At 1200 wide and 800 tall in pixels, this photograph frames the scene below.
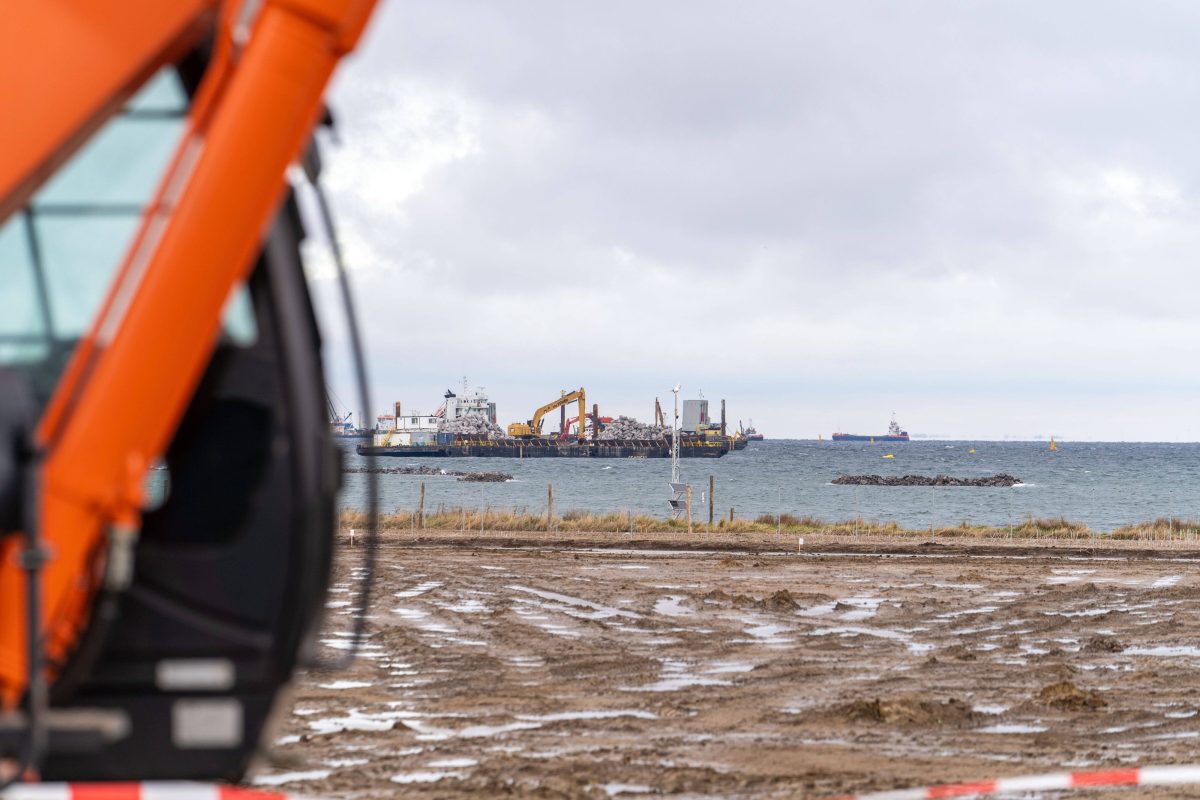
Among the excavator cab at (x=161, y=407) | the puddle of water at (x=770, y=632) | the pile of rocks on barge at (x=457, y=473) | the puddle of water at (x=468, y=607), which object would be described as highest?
the excavator cab at (x=161, y=407)

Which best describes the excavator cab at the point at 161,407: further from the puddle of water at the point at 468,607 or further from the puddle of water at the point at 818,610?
the puddle of water at the point at 818,610

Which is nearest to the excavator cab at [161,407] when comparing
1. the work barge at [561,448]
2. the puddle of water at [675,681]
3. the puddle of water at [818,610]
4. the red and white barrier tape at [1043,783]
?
the red and white barrier tape at [1043,783]

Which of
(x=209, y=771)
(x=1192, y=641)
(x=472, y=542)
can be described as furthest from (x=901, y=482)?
(x=209, y=771)

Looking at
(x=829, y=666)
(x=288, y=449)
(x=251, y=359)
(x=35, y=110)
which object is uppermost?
(x=35, y=110)

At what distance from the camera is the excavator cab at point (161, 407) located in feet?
9.83

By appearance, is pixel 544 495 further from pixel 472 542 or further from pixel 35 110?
pixel 35 110

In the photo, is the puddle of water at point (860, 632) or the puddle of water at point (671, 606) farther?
the puddle of water at point (671, 606)

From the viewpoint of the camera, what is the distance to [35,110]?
3078 mm

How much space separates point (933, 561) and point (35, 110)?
1053 inches

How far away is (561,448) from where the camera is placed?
14925cm

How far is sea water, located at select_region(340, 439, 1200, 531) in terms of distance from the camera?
65.4 meters

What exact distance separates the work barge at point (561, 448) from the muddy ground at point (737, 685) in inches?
4855

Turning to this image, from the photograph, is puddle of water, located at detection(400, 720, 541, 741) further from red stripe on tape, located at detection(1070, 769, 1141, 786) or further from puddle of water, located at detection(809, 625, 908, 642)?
puddle of water, located at detection(809, 625, 908, 642)

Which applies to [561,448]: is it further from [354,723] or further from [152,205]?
[152,205]
